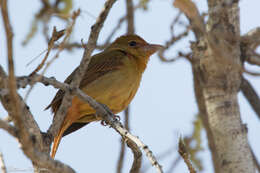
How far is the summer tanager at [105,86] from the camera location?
4.50 m

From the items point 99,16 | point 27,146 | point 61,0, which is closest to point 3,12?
point 27,146

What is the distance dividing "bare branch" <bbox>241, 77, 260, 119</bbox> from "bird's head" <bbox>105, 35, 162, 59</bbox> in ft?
3.98

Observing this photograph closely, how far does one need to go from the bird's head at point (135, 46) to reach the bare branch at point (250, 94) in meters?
1.21

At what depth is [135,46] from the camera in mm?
5816

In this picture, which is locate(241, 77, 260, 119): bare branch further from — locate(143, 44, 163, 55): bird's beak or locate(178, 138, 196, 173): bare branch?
locate(178, 138, 196, 173): bare branch

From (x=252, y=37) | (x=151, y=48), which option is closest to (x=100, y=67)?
(x=151, y=48)

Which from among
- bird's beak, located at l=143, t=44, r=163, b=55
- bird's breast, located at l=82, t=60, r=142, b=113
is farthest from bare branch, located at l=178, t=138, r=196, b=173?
bird's beak, located at l=143, t=44, r=163, b=55

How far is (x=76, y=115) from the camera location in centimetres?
456

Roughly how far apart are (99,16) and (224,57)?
3.00 ft

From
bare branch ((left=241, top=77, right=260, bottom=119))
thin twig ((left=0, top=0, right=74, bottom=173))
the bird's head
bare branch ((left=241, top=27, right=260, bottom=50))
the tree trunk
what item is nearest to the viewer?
thin twig ((left=0, top=0, right=74, bottom=173))

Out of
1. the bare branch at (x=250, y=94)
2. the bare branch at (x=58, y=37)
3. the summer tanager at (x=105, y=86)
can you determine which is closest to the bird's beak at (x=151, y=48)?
the summer tanager at (x=105, y=86)

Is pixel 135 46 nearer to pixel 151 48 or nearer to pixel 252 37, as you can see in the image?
pixel 151 48

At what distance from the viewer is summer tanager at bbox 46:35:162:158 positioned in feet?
14.8

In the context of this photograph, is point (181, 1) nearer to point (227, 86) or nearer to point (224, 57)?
point (224, 57)
